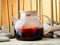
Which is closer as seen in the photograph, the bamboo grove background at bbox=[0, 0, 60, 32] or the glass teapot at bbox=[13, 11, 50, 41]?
the glass teapot at bbox=[13, 11, 50, 41]

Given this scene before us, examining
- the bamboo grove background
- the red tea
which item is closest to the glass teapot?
the red tea

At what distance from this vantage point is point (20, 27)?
0.69 meters

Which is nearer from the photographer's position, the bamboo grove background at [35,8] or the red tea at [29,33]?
the red tea at [29,33]

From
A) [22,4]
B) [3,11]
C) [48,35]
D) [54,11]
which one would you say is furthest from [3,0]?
[48,35]

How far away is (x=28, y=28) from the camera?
2.23ft

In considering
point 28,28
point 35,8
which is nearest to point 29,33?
point 28,28

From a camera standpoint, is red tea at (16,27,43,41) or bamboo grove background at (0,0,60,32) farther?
bamboo grove background at (0,0,60,32)

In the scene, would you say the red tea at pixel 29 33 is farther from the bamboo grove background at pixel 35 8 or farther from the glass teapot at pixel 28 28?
the bamboo grove background at pixel 35 8

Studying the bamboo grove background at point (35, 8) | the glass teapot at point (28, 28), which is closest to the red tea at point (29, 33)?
the glass teapot at point (28, 28)

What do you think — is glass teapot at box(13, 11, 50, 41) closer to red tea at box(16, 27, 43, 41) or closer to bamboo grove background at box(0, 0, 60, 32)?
red tea at box(16, 27, 43, 41)

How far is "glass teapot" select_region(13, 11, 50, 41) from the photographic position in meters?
0.68

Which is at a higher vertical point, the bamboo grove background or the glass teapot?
the bamboo grove background

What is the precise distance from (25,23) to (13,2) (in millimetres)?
450

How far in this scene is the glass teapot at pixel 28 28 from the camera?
0.68m
